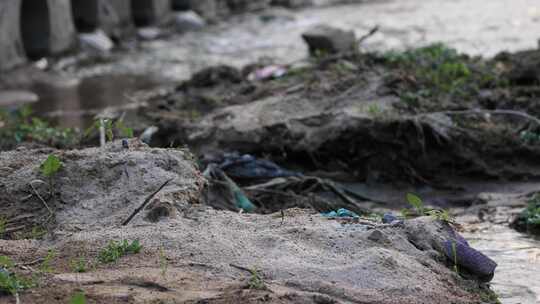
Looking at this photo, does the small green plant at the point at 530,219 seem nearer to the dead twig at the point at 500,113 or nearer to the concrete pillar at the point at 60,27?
the dead twig at the point at 500,113

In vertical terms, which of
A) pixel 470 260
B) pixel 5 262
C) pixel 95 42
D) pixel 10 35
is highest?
pixel 5 262

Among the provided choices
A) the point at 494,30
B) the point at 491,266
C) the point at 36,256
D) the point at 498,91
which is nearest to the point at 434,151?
the point at 498,91

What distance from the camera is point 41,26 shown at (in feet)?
→ 41.3

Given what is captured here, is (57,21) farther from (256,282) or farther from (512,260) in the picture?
(256,282)

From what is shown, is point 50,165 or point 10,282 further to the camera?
point 50,165

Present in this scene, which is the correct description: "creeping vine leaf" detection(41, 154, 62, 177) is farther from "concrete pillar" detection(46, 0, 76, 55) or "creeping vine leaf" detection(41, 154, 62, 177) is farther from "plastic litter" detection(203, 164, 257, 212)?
"concrete pillar" detection(46, 0, 76, 55)

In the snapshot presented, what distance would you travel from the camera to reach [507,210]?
6289 mm

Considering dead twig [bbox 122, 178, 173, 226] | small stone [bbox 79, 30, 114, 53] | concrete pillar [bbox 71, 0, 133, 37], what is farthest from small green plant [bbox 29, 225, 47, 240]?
concrete pillar [bbox 71, 0, 133, 37]

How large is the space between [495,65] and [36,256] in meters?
5.70

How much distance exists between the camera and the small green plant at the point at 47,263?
3867 mm

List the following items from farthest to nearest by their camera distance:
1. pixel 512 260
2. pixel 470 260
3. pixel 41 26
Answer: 1. pixel 41 26
2. pixel 512 260
3. pixel 470 260

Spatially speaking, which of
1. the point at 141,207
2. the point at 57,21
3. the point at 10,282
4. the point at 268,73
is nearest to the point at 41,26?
the point at 57,21

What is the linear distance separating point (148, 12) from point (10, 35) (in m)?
4.44

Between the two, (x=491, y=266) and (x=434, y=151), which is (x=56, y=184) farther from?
(x=434, y=151)
